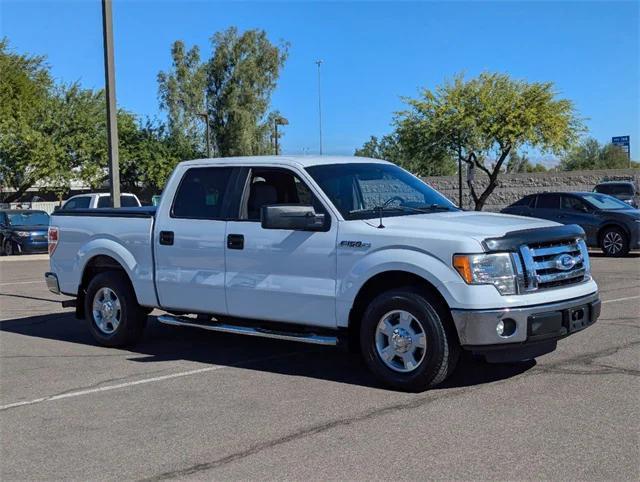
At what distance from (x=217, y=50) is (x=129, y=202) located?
3220cm

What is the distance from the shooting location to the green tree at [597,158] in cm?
7700

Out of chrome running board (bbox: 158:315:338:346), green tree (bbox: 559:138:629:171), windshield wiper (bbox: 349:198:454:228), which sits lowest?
chrome running board (bbox: 158:315:338:346)

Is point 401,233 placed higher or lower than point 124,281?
higher

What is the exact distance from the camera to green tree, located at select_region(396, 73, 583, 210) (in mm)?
33094

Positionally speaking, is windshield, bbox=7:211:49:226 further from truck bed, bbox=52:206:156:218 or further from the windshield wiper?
the windshield wiper

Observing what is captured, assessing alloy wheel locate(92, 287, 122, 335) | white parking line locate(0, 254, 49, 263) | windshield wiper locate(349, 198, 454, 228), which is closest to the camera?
windshield wiper locate(349, 198, 454, 228)

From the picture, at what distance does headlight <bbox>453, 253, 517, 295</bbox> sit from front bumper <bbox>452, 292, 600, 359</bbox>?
0.20 metres

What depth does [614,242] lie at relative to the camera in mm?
17953

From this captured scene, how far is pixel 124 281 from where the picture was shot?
8445mm

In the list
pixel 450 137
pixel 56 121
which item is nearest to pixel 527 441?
pixel 450 137

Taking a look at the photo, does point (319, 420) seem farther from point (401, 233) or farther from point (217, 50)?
point (217, 50)

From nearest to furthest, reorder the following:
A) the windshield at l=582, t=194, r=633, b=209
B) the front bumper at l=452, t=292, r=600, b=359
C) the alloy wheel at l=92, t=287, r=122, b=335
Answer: the front bumper at l=452, t=292, r=600, b=359 < the alloy wheel at l=92, t=287, r=122, b=335 < the windshield at l=582, t=194, r=633, b=209

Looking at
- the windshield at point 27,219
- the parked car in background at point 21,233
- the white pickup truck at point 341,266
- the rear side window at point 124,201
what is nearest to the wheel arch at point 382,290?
the white pickup truck at point 341,266

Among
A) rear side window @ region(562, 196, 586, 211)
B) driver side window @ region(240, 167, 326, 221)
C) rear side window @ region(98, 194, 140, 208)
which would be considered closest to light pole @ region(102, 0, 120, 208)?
rear side window @ region(98, 194, 140, 208)
